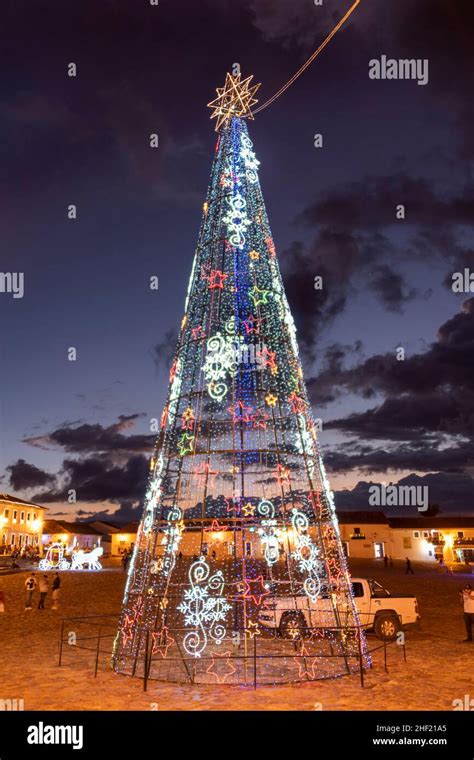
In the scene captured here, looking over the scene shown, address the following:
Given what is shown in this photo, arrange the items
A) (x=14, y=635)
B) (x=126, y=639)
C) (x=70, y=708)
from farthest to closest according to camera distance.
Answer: (x=14, y=635)
(x=126, y=639)
(x=70, y=708)

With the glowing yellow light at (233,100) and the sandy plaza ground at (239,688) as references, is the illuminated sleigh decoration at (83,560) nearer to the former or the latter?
the sandy plaza ground at (239,688)

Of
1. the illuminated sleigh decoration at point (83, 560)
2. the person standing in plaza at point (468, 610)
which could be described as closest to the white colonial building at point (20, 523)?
the illuminated sleigh decoration at point (83, 560)

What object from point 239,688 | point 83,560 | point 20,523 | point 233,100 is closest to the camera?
point 239,688

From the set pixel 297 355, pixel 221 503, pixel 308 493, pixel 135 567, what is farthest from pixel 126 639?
pixel 297 355

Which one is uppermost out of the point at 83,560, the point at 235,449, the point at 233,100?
the point at 233,100

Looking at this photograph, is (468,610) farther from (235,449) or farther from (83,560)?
(83,560)

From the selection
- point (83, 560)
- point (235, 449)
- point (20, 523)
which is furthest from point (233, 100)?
point (20, 523)

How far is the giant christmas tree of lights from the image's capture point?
32.4 feet

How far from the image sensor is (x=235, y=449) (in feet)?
34.2

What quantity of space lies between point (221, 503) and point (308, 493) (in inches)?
66.8

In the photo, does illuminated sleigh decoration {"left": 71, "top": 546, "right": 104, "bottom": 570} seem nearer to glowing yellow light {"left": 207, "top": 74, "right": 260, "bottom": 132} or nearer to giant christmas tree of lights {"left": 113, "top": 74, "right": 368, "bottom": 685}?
giant christmas tree of lights {"left": 113, "top": 74, "right": 368, "bottom": 685}

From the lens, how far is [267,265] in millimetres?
11297

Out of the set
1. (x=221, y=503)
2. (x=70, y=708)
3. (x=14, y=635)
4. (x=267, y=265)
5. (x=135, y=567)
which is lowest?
(x=14, y=635)
